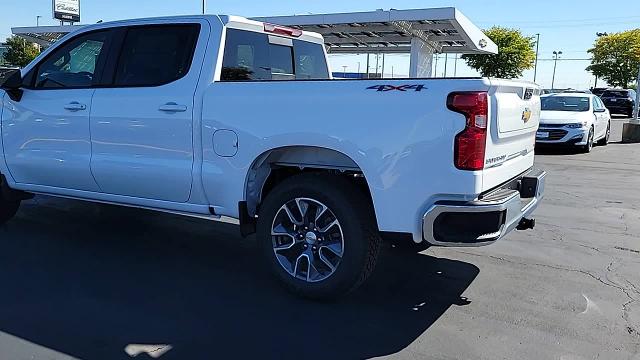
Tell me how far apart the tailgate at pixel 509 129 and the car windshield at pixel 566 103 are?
11528 millimetres

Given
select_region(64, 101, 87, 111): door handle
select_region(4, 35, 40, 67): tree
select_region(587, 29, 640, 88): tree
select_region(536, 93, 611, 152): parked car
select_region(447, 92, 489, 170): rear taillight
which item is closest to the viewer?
select_region(447, 92, 489, 170): rear taillight

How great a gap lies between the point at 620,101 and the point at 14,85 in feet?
114

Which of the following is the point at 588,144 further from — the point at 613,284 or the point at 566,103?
the point at 613,284

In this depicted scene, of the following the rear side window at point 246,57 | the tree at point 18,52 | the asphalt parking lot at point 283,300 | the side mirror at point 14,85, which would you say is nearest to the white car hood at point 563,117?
the asphalt parking lot at point 283,300

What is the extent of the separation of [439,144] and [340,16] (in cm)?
1914

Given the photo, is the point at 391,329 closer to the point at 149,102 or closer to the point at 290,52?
the point at 149,102

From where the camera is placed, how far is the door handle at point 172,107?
14.9 feet

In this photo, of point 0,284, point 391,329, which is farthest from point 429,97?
point 0,284

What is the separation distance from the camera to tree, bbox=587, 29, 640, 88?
62.9 meters

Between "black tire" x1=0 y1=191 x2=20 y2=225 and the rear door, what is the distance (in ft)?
5.37

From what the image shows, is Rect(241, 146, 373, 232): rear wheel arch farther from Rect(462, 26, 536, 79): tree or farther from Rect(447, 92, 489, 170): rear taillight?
Rect(462, 26, 536, 79): tree

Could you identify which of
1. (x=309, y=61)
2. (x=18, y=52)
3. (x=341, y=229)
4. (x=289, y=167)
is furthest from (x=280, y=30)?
(x=18, y=52)

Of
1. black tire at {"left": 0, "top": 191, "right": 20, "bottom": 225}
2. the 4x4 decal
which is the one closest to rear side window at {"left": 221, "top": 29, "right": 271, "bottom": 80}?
the 4x4 decal

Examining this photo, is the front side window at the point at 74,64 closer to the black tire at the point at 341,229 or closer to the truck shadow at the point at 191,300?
the truck shadow at the point at 191,300
